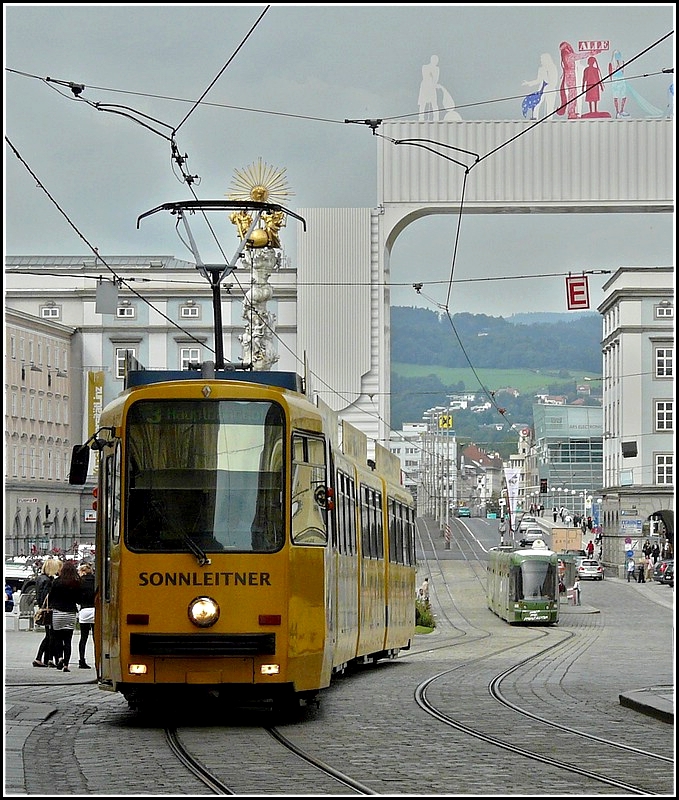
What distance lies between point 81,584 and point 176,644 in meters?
8.68

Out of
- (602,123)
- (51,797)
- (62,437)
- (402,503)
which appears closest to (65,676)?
A: (402,503)

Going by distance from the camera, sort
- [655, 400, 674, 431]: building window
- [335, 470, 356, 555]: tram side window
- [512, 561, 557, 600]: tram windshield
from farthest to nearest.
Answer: [655, 400, 674, 431]: building window, [512, 561, 557, 600]: tram windshield, [335, 470, 356, 555]: tram side window

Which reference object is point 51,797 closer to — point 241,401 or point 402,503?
point 241,401

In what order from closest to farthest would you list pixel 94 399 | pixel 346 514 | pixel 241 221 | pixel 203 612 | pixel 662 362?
pixel 203 612 < pixel 346 514 < pixel 241 221 < pixel 94 399 < pixel 662 362

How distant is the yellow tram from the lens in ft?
42.0

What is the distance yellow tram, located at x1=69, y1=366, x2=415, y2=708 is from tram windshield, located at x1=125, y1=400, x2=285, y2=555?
0.4 inches

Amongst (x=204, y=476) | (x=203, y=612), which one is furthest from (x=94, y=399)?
(x=203, y=612)

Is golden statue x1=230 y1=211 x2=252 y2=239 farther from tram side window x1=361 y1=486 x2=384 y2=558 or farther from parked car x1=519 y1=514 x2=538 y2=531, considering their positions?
parked car x1=519 y1=514 x2=538 y2=531

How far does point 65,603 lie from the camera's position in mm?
20906

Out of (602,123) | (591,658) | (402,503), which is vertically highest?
(602,123)

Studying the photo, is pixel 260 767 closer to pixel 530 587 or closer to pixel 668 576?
pixel 530 587

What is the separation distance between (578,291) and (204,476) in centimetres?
2839

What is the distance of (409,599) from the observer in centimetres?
2611

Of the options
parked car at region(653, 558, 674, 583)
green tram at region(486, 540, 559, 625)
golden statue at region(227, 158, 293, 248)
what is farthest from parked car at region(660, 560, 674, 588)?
golden statue at region(227, 158, 293, 248)
